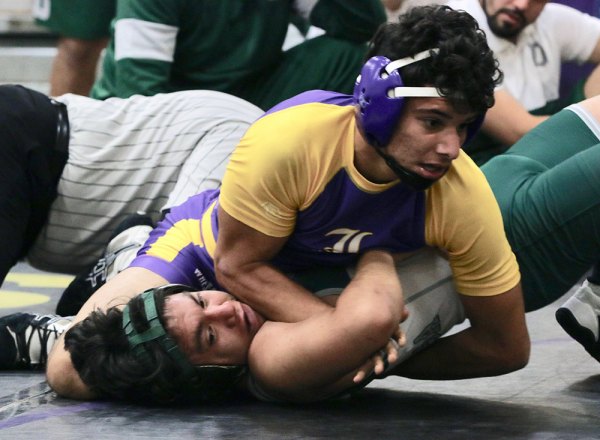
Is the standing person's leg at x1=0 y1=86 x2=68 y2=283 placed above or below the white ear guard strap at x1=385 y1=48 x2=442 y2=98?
below

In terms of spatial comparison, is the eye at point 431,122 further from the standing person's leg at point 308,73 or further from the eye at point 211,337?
the standing person's leg at point 308,73

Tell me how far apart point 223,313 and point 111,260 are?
96 centimetres

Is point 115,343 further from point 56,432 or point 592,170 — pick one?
point 592,170

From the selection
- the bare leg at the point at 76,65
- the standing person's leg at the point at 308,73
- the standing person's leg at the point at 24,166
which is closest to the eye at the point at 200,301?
the standing person's leg at the point at 24,166

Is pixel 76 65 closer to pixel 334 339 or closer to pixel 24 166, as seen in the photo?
pixel 24 166

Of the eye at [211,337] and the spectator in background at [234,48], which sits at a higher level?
the eye at [211,337]

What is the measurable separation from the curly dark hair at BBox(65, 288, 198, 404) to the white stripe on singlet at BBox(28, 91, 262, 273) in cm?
96

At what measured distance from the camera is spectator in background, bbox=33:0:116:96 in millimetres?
5441

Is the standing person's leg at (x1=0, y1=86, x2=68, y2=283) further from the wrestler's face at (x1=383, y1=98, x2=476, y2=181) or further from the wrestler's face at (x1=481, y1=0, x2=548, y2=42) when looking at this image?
the wrestler's face at (x1=481, y1=0, x2=548, y2=42)

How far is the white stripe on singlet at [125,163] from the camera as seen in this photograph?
12.1ft

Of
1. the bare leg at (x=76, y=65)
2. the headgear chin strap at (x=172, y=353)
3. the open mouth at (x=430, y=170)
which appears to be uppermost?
the open mouth at (x=430, y=170)

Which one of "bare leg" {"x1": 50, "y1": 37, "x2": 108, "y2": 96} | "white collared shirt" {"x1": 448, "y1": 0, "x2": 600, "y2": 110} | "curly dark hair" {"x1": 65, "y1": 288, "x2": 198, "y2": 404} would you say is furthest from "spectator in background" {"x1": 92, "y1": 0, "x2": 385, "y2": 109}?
"curly dark hair" {"x1": 65, "y1": 288, "x2": 198, "y2": 404}

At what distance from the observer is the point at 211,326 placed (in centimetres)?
264

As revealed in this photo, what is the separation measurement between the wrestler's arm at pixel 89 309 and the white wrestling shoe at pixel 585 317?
90 centimetres
